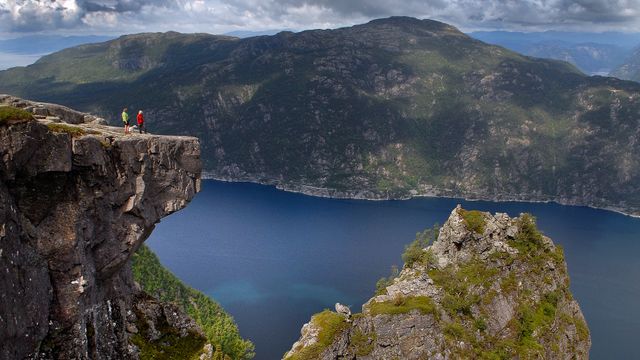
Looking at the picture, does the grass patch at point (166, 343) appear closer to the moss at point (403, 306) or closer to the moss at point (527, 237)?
the moss at point (403, 306)

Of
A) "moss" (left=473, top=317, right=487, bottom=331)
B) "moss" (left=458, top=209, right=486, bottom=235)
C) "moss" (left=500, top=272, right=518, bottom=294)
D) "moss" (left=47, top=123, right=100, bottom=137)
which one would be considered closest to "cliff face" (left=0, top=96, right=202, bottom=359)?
"moss" (left=47, top=123, right=100, bottom=137)

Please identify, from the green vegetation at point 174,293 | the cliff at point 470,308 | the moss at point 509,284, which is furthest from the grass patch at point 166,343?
the green vegetation at point 174,293

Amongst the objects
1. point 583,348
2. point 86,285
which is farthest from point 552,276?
point 86,285

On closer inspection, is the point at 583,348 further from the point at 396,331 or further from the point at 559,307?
the point at 396,331

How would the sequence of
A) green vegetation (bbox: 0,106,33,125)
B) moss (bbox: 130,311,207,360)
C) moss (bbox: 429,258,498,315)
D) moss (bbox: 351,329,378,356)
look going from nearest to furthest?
green vegetation (bbox: 0,106,33,125) → moss (bbox: 130,311,207,360) → moss (bbox: 351,329,378,356) → moss (bbox: 429,258,498,315)

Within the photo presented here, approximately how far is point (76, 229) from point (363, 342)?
115 ft

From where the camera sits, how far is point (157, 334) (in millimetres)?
35750

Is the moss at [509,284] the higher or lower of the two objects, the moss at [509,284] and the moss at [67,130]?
the lower

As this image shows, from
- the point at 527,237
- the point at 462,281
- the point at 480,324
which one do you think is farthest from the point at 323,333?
the point at 527,237

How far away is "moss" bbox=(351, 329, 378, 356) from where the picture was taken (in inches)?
2144

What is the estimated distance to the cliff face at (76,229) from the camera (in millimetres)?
26328

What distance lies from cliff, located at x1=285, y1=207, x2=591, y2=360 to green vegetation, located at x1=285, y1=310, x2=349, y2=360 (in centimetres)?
11

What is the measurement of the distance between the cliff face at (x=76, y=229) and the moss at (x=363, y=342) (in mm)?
22803

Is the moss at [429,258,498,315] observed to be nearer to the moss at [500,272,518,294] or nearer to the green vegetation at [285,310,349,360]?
the moss at [500,272,518,294]
